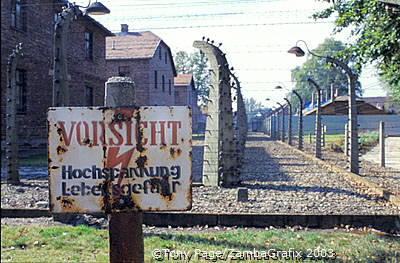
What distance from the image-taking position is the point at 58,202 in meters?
1.66

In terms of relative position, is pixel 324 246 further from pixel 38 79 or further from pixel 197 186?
pixel 38 79

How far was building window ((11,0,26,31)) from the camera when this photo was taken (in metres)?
16.1

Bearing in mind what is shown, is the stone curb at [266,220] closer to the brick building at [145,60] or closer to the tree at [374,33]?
the tree at [374,33]

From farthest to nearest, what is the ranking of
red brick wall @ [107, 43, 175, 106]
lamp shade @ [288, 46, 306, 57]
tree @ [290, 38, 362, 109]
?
tree @ [290, 38, 362, 109]
red brick wall @ [107, 43, 175, 106]
lamp shade @ [288, 46, 306, 57]

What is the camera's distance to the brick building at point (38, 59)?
1568cm

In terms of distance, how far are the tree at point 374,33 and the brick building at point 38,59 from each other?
9.44m

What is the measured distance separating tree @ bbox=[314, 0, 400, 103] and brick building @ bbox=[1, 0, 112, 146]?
944cm

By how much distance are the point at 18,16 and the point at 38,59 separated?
202cm

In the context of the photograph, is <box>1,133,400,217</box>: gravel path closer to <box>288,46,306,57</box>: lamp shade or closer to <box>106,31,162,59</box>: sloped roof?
<box>288,46,306,57</box>: lamp shade

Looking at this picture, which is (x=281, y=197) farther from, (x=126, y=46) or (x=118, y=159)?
(x=126, y=46)

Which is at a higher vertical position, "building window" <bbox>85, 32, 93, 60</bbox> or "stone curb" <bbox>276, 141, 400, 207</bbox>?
"building window" <bbox>85, 32, 93, 60</bbox>

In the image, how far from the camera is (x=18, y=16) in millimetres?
16516

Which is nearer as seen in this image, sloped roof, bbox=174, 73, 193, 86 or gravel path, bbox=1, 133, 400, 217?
gravel path, bbox=1, 133, 400, 217

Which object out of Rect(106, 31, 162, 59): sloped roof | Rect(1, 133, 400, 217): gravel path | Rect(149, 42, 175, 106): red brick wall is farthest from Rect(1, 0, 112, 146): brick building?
Rect(149, 42, 175, 106): red brick wall
